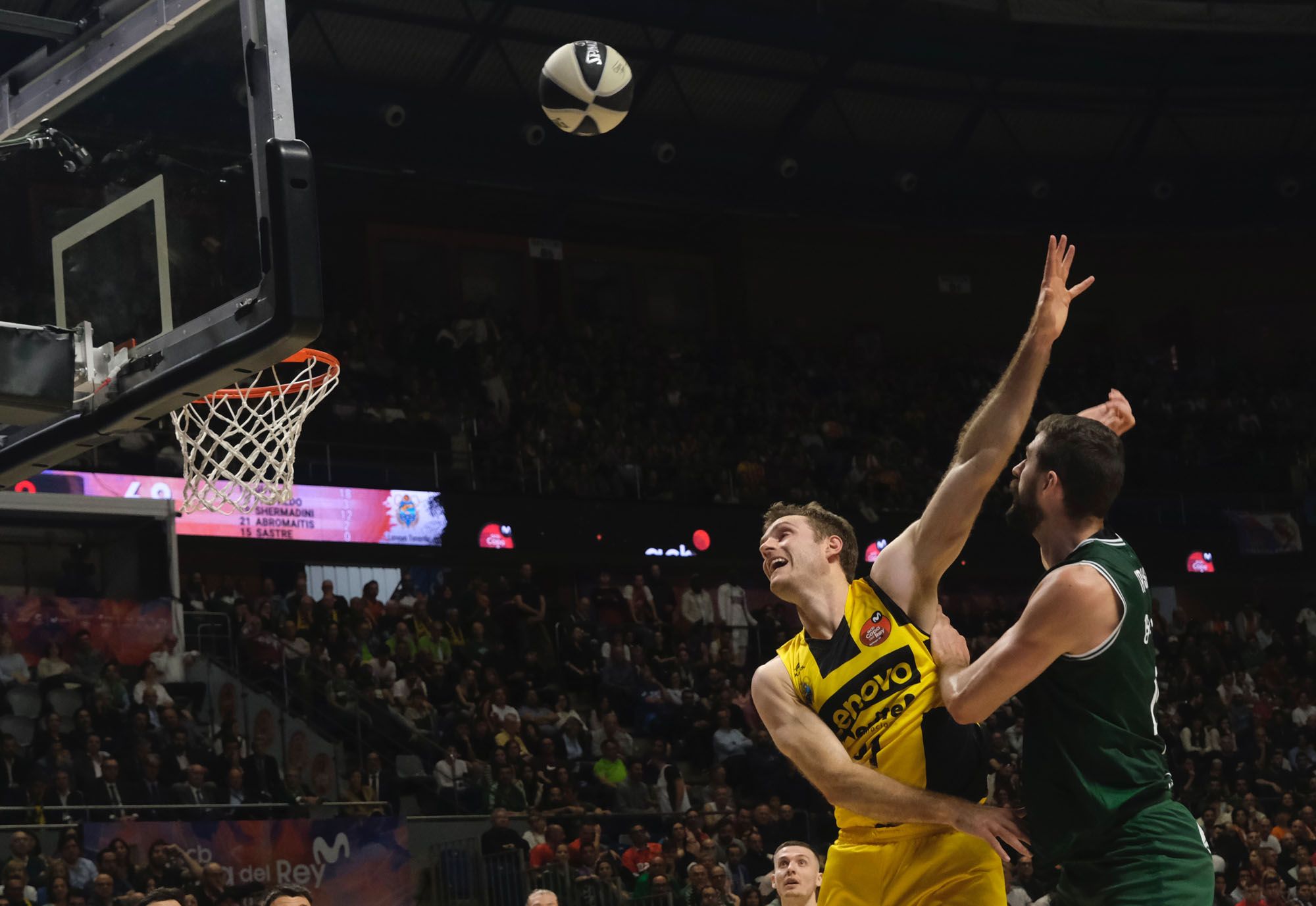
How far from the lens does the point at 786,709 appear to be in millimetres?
4895

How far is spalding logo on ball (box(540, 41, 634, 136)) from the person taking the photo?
13.1 meters

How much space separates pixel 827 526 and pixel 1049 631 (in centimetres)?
138

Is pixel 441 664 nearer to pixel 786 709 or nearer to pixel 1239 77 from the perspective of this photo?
pixel 786 709

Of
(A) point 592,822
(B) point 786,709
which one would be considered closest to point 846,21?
(A) point 592,822

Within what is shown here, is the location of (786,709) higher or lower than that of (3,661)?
lower

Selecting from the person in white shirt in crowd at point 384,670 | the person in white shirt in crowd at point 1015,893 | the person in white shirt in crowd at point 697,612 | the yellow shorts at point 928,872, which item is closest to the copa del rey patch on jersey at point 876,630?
the yellow shorts at point 928,872

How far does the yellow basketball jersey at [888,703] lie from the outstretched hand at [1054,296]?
1022 mm

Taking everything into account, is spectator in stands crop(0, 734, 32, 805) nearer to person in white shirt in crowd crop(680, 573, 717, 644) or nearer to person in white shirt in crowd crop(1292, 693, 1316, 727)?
person in white shirt in crowd crop(680, 573, 717, 644)

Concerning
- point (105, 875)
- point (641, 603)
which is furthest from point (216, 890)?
point (641, 603)

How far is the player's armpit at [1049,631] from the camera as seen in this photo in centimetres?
394

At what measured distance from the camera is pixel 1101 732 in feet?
13.3

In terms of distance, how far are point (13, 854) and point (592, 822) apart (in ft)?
17.2

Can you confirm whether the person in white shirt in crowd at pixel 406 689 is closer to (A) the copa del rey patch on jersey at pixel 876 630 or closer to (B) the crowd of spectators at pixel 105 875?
(B) the crowd of spectators at pixel 105 875

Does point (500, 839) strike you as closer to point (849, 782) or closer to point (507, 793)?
point (507, 793)
